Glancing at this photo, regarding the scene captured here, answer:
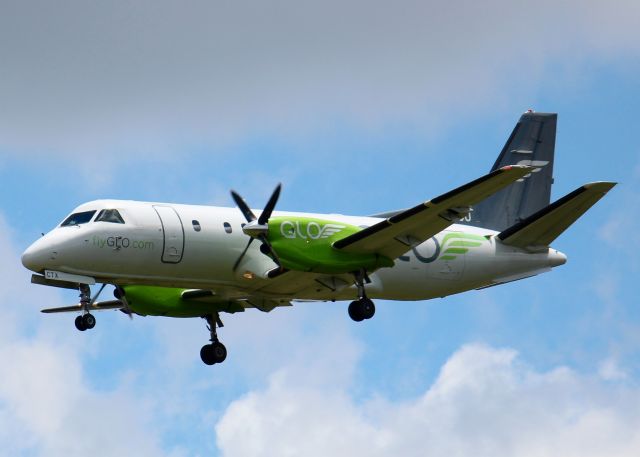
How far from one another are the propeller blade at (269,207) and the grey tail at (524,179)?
7.89 meters

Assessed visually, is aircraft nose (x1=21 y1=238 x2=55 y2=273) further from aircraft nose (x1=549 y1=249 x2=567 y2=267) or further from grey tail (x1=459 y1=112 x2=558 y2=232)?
aircraft nose (x1=549 y1=249 x2=567 y2=267)

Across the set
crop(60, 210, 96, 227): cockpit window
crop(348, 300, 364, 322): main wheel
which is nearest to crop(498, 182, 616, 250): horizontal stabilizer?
crop(348, 300, 364, 322): main wheel

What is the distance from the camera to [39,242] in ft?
99.1

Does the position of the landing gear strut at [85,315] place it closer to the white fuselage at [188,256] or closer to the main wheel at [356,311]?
the white fuselage at [188,256]

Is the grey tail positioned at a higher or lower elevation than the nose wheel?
higher

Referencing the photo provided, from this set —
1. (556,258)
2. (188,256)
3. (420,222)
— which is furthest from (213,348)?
(556,258)

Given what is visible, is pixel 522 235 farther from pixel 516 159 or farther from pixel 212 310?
pixel 212 310

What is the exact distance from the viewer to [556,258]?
115 ft

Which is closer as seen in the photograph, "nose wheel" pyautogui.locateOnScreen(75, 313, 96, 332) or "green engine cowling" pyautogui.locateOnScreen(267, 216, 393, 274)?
"nose wheel" pyautogui.locateOnScreen(75, 313, 96, 332)

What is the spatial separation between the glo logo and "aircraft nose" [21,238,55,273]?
5490 millimetres

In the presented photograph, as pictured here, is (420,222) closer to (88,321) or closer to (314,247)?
(314,247)

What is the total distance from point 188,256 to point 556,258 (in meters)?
10.6

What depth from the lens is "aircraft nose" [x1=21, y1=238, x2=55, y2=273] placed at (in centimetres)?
2988

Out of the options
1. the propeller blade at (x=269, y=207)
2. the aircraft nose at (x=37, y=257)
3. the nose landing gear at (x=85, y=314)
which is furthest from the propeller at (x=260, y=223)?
the aircraft nose at (x=37, y=257)
